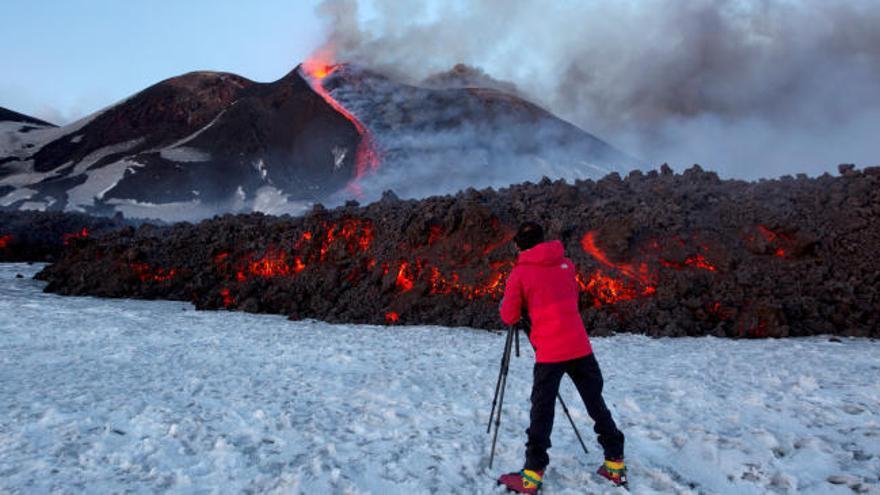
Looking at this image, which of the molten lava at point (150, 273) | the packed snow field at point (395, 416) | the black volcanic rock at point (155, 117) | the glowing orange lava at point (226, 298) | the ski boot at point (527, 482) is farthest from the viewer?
the black volcanic rock at point (155, 117)

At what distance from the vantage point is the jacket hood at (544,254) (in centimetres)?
423

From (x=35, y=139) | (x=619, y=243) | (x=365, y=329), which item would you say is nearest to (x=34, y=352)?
(x=365, y=329)

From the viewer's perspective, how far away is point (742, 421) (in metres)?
5.86

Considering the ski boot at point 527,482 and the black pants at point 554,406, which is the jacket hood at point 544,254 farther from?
the ski boot at point 527,482

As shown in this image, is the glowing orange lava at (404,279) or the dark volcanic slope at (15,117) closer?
the glowing orange lava at (404,279)

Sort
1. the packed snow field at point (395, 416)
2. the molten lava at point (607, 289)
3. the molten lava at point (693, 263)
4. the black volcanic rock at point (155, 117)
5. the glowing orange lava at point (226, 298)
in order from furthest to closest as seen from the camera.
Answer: the black volcanic rock at point (155, 117) → the glowing orange lava at point (226, 298) → the molten lava at point (693, 263) → the molten lava at point (607, 289) → the packed snow field at point (395, 416)

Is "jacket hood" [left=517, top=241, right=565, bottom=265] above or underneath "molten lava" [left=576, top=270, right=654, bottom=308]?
above

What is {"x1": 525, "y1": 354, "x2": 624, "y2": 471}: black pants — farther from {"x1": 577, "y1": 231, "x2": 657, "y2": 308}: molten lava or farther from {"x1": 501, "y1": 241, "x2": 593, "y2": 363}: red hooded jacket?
{"x1": 577, "y1": 231, "x2": 657, "y2": 308}: molten lava

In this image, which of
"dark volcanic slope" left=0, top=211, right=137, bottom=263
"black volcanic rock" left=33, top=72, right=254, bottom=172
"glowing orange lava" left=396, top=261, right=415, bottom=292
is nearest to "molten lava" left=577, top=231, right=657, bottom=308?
"glowing orange lava" left=396, top=261, right=415, bottom=292

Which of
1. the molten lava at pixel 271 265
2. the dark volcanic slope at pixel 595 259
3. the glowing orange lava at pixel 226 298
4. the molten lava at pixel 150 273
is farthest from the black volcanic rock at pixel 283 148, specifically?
Result: the glowing orange lava at pixel 226 298

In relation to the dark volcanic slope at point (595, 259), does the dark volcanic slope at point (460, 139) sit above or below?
above

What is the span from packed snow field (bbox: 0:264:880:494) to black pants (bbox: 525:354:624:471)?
0.38 metres

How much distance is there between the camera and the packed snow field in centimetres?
458

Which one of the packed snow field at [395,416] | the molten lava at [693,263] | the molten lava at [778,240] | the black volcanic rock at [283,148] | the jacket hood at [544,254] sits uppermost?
the black volcanic rock at [283,148]
